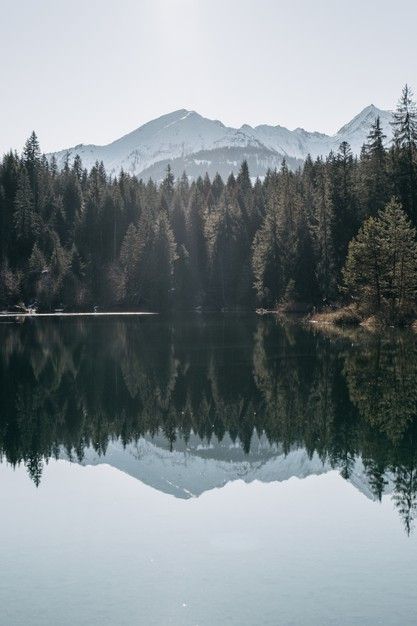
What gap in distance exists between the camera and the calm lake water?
44.9ft

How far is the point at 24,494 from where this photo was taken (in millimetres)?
21266

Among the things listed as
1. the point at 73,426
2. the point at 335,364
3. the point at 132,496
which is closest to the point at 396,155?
the point at 335,364

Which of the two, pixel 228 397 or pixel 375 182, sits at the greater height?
pixel 375 182

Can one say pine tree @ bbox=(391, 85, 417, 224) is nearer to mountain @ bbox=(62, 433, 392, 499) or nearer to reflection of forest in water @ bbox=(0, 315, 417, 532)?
reflection of forest in water @ bbox=(0, 315, 417, 532)

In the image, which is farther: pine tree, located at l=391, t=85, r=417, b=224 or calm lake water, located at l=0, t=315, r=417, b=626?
pine tree, located at l=391, t=85, r=417, b=224

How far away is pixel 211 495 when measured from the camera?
21.6 meters

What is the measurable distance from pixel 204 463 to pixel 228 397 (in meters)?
11.0

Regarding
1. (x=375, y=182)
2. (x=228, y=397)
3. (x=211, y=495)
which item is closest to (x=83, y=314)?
(x=375, y=182)

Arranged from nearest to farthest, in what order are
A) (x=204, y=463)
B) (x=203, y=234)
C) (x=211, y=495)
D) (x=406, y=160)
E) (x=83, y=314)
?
(x=211, y=495)
(x=204, y=463)
(x=406, y=160)
(x=83, y=314)
(x=203, y=234)

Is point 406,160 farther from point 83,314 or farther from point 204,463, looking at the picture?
point 204,463

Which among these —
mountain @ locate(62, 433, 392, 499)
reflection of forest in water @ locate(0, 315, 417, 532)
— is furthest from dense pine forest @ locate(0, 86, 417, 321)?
mountain @ locate(62, 433, 392, 499)

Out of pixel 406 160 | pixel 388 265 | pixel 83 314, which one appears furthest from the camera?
pixel 83 314

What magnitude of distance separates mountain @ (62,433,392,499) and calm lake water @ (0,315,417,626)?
90 millimetres

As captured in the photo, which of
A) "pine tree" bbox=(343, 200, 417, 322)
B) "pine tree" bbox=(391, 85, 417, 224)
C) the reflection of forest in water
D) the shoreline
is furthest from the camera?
the shoreline
